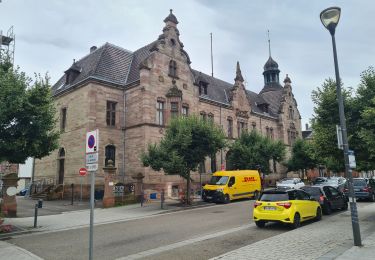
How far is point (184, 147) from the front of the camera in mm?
22000

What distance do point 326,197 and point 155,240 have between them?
10220 millimetres

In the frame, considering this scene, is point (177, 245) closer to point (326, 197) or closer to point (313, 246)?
point (313, 246)

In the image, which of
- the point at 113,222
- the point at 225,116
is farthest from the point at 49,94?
the point at 225,116

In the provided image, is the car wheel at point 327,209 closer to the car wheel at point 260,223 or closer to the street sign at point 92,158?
the car wheel at point 260,223

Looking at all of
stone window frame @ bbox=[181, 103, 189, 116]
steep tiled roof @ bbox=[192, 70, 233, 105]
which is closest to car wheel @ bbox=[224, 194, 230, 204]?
stone window frame @ bbox=[181, 103, 189, 116]

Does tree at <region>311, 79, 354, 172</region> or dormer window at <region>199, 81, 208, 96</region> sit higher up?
dormer window at <region>199, 81, 208, 96</region>

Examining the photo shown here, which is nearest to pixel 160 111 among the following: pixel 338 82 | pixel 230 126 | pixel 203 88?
pixel 203 88

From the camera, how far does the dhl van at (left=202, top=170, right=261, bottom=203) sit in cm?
2410

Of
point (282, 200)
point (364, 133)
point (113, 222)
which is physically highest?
point (364, 133)

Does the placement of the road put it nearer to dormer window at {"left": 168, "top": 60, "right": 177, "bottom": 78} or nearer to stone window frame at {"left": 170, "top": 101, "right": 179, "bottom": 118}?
stone window frame at {"left": 170, "top": 101, "right": 179, "bottom": 118}

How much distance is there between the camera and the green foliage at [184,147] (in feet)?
71.9

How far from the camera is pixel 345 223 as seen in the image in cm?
1322

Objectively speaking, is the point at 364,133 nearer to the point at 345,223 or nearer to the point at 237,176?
the point at 345,223

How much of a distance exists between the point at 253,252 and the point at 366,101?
31.1 feet
